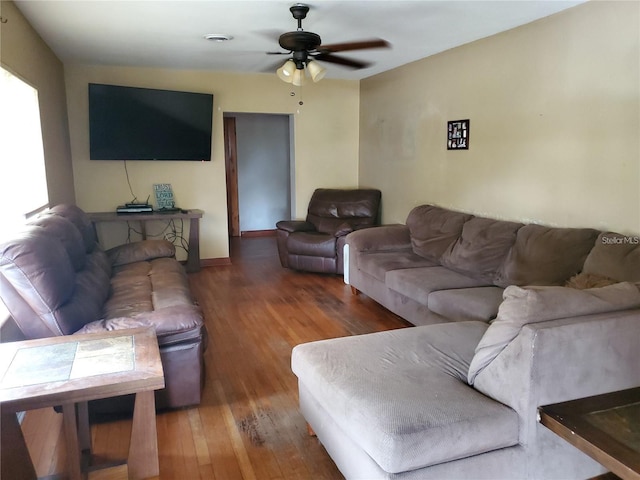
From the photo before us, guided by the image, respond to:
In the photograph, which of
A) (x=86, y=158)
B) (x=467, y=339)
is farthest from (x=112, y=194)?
(x=467, y=339)

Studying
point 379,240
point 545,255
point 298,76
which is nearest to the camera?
point 545,255

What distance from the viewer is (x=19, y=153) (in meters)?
3.51

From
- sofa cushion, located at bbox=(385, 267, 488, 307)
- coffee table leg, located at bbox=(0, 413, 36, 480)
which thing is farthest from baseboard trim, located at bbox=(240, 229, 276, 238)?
coffee table leg, located at bbox=(0, 413, 36, 480)

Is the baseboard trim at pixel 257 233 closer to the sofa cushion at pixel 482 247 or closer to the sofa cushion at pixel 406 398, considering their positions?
the sofa cushion at pixel 482 247

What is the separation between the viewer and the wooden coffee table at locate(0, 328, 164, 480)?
162 cm

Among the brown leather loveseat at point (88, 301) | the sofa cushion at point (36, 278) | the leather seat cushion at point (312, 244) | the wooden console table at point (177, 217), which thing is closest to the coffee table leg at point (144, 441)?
the brown leather loveseat at point (88, 301)

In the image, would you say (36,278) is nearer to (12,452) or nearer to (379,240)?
(12,452)

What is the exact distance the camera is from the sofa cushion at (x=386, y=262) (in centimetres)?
393

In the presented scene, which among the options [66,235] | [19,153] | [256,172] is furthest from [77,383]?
[256,172]

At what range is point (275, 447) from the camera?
222 cm

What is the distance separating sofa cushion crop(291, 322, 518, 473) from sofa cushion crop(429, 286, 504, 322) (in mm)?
560

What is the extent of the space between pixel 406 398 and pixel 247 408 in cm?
113

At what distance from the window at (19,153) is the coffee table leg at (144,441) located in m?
1.83

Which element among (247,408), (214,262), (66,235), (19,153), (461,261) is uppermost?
(19,153)
